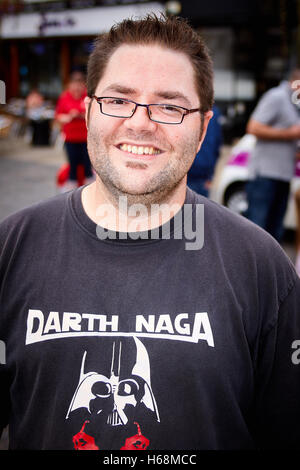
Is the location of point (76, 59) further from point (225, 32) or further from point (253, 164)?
point (253, 164)

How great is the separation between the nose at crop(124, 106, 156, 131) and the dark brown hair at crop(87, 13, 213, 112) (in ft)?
0.70

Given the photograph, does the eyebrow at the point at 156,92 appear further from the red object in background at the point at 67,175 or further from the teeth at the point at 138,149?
the red object in background at the point at 67,175

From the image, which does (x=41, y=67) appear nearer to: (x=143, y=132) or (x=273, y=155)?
(x=273, y=155)

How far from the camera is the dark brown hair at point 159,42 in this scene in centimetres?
145

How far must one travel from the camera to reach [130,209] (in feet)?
4.80

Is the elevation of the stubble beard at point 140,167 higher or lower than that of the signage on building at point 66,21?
lower

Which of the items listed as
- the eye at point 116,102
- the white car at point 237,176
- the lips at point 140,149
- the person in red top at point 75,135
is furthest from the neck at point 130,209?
the person in red top at point 75,135

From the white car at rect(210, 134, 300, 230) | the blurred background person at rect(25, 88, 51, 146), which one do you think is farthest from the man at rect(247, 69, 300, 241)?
the blurred background person at rect(25, 88, 51, 146)

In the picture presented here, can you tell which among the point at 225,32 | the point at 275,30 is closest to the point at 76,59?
the point at 225,32

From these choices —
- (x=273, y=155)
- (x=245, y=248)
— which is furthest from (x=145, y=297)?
(x=273, y=155)

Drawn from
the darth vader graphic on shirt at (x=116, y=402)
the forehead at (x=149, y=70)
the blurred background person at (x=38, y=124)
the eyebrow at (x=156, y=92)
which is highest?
the blurred background person at (x=38, y=124)

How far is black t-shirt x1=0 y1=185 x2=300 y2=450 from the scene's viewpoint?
1312mm

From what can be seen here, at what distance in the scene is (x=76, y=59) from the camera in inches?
752

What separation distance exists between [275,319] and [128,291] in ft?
1.56
